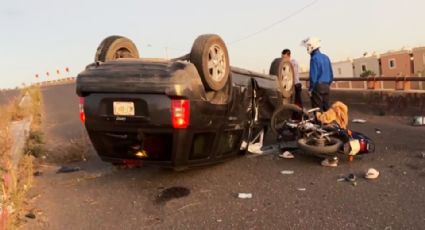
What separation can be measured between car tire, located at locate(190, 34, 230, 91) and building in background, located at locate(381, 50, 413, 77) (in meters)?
50.2

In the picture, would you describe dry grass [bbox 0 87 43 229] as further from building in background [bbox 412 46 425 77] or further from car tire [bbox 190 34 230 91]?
building in background [bbox 412 46 425 77]

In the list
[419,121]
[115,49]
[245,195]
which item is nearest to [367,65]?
[419,121]

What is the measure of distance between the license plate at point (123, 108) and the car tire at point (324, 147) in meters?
2.54

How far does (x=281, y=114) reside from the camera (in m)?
7.06

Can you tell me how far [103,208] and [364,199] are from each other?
2.79 meters

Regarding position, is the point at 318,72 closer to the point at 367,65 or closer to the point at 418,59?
the point at 418,59

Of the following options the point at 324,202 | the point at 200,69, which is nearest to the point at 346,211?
the point at 324,202

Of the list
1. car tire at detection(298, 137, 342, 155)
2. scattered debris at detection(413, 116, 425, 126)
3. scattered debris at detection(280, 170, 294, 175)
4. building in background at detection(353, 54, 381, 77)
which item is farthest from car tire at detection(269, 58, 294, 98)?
building in background at detection(353, 54, 381, 77)

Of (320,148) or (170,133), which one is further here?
(320,148)

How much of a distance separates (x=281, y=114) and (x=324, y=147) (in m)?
1.49

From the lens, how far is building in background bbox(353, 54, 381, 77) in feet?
193

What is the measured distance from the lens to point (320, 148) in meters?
5.68

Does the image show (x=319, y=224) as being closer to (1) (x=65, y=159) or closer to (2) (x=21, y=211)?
(2) (x=21, y=211)

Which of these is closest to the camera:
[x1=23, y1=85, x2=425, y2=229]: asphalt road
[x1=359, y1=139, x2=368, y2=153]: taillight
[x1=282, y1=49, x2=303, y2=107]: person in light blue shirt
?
[x1=23, y1=85, x2=425, y2=229]: asphalt road
